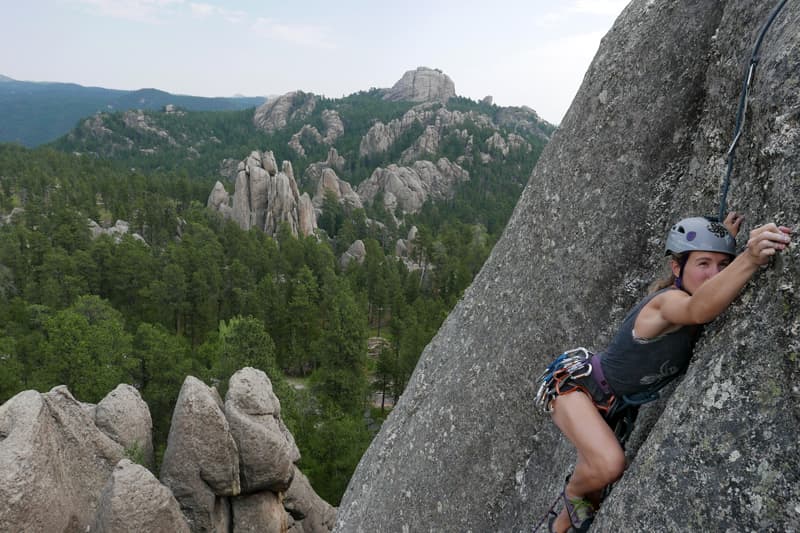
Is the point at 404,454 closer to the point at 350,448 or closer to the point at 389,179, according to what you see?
the point at 350,448

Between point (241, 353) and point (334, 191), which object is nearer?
point (241, 353)

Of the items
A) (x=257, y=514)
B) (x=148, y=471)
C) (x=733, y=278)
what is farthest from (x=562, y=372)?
(x=257, y=514)

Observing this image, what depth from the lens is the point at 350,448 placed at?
2459cm

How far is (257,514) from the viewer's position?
1645 cm

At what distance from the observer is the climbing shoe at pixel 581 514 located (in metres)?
4.18

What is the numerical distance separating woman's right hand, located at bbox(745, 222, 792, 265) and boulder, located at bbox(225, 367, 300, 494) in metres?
15.5

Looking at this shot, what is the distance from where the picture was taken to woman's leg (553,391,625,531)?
3.86 metres

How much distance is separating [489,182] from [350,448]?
383 feet

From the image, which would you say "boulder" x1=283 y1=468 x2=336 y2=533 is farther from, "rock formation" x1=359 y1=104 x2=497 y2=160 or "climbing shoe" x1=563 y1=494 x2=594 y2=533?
"rock formation" x1=359 y1=104 x2=497 y2=160

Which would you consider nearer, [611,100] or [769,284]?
[769,284]

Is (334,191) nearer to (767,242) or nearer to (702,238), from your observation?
(702,238)

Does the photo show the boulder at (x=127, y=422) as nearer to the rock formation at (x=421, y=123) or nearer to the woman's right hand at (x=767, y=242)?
the woman's right hand at (x=767, y=242)

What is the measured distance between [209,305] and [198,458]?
32302mm

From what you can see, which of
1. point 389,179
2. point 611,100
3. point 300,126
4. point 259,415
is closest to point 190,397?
point 259,415
